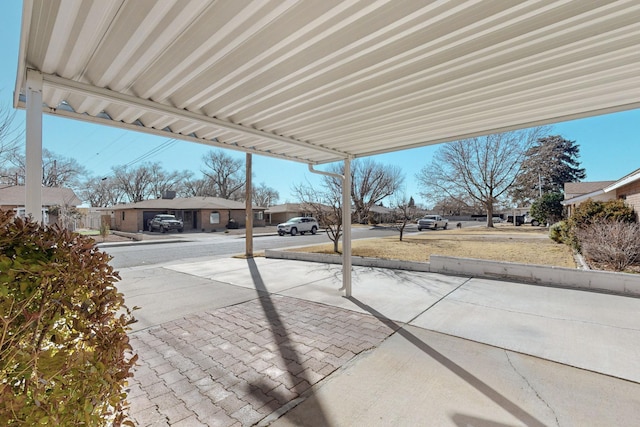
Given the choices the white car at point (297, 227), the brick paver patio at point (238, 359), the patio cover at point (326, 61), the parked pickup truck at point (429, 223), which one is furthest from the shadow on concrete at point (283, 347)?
the parked pickup truck at point (429, 223)

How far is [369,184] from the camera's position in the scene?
3516cm

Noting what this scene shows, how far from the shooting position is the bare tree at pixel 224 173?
41.6 m

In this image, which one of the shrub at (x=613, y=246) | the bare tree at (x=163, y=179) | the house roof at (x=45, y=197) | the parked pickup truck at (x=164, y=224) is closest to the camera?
the shrub at (x=613, y=246)

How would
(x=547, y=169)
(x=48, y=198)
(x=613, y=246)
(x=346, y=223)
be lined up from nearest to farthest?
1. (x=346, y=223)
2. (x=613, y=246)
3. (x=48, y=198)
4. (x=547, y=169)

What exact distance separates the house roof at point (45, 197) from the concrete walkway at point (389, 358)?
2346 cm

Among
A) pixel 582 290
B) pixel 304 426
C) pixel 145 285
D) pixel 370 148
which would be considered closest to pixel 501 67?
pixel 370 148

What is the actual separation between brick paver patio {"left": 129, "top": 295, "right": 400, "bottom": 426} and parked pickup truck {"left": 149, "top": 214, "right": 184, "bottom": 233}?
73.6 ft

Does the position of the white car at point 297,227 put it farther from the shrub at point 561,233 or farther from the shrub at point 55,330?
the shrub at point 55,330

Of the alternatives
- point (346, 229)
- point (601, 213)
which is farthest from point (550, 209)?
point (346, 229)

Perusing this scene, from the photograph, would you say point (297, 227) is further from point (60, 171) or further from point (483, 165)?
point (60, 171)

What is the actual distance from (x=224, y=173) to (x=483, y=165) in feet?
110

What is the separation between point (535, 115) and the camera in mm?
3633

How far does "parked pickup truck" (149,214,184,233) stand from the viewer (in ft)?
79.2

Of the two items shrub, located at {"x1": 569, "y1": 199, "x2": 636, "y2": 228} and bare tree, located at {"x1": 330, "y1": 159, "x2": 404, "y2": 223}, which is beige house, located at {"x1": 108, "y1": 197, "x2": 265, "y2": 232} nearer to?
bare tree, located at {"x1": 330, "y1": 159, "x2": 404, "y2": 223}
